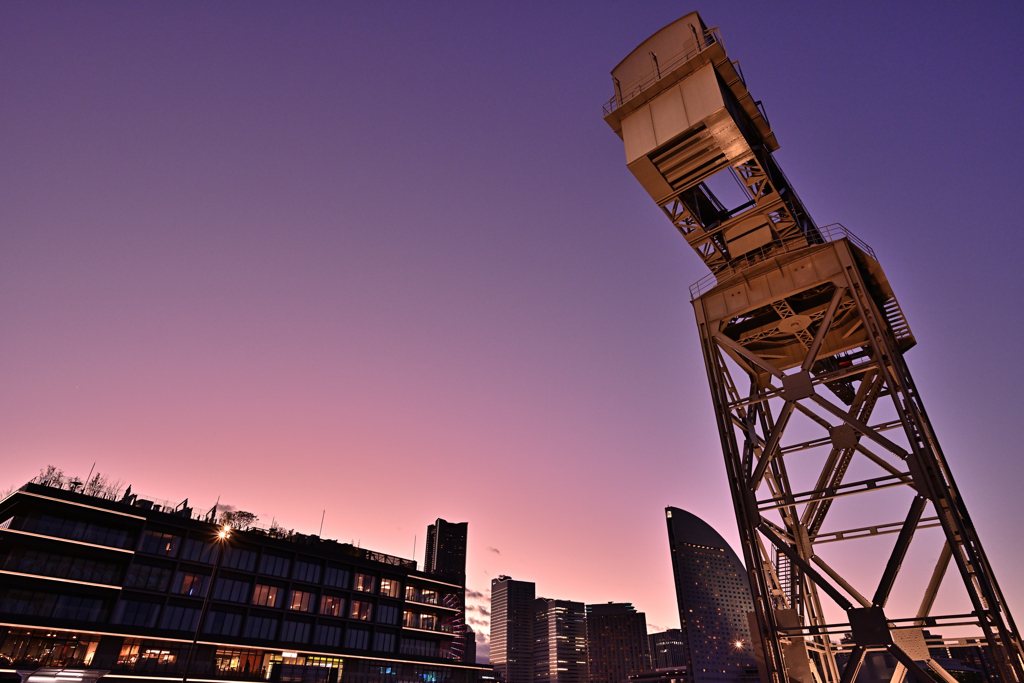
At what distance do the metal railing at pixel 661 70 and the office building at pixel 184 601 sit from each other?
37.9m

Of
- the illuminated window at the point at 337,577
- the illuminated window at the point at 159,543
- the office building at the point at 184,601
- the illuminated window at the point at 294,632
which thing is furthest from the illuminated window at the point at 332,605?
the illuminated window at the point at 159,543

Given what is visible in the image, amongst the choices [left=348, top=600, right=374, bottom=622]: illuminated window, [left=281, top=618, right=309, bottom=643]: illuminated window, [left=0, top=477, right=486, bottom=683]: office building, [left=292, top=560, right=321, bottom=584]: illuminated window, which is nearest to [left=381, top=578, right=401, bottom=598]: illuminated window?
[left=0, top=477, right=486, bottom=683]: office building

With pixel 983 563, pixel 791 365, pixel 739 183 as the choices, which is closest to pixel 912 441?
pixel 983 563

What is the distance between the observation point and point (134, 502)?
199 feet

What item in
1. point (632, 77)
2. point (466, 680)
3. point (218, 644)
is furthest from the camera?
point (466, 680)

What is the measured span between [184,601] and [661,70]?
5873 centimetres

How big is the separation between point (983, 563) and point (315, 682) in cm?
5996

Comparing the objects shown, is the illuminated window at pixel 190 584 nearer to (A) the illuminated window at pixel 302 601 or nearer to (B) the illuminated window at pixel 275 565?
(B) the illuminated window at pixel 275 565

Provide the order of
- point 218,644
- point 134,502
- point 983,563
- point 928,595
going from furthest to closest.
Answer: point 134,502 < point 218,644 < point 928,595 < point 983,563

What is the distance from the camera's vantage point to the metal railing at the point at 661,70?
20.3m

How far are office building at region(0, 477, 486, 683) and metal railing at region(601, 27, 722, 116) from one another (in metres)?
37.9

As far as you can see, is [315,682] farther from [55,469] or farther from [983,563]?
[983,563]

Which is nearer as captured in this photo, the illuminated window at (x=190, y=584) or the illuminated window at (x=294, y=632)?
the illuminated window at (x=190, y=584)

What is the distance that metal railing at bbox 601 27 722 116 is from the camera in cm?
2031
